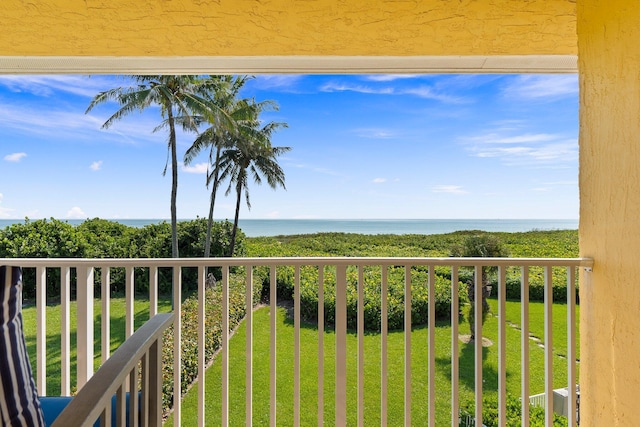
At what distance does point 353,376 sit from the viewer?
6223 mm

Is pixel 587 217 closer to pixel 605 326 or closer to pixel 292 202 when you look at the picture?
pixel 605 326

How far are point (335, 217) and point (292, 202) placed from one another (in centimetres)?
158

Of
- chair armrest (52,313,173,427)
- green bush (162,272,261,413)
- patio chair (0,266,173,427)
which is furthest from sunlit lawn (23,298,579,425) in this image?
patio chair (0,266,173,427)

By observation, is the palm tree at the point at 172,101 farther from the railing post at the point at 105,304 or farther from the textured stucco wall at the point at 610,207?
the textured stucco wall at the point at 610,207

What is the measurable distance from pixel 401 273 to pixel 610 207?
550 centimetres

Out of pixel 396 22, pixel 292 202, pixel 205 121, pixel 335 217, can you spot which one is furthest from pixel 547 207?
pixel 396 22

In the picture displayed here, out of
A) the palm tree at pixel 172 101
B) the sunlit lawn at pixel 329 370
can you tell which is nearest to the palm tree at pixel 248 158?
the palm tree at pixel 172 101

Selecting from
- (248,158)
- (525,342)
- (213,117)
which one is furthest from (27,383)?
(248,158)

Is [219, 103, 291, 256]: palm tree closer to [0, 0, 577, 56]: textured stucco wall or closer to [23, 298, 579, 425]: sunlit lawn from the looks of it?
[23, 298, 579, 425]: sunlit lawn

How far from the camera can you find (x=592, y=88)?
179 centimetres

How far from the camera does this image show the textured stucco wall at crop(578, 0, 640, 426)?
1.53m

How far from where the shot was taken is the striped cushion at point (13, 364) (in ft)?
2.27

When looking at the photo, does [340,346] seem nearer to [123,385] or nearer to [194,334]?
[123,385]

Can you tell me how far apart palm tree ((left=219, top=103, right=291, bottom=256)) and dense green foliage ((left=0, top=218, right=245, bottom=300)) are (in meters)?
0.96
